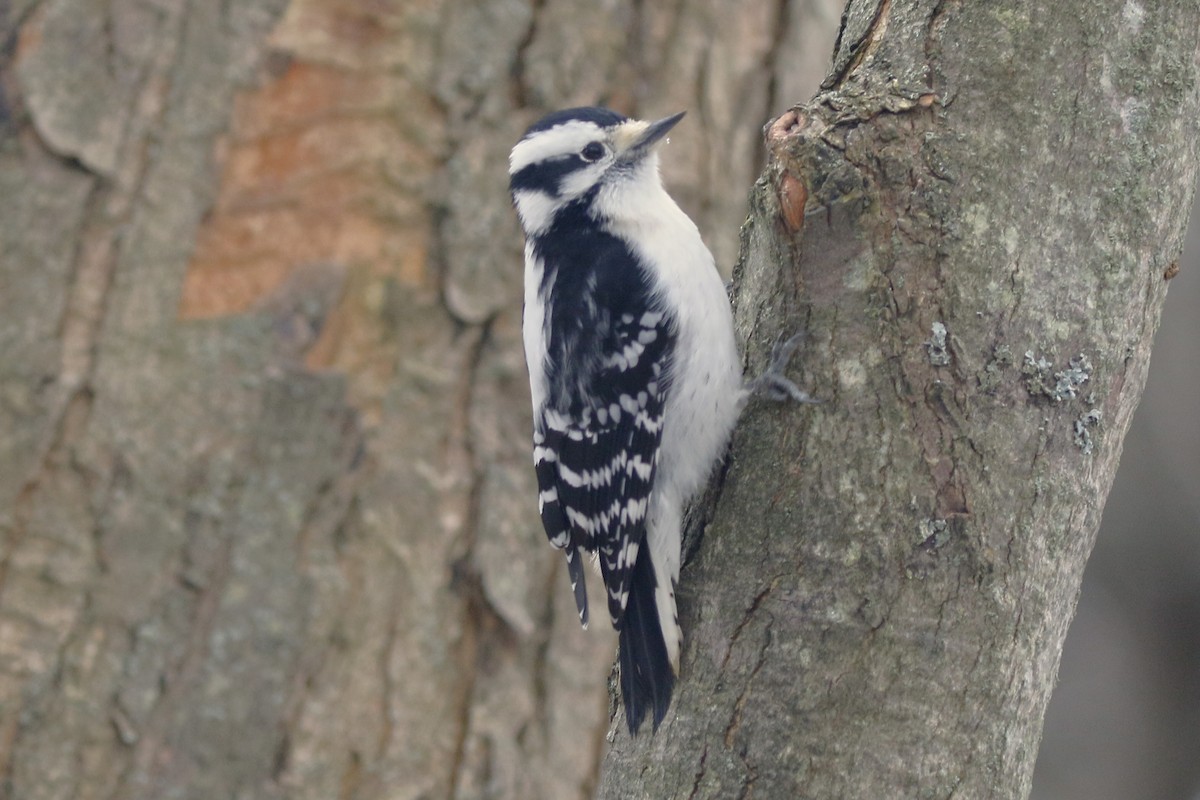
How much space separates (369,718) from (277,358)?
4.13ft

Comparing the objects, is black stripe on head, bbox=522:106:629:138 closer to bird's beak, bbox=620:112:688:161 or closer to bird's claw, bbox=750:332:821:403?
bird's beak, bbox=620:112:688:161

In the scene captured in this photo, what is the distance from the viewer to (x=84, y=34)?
4.21m

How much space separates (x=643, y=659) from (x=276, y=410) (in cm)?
189

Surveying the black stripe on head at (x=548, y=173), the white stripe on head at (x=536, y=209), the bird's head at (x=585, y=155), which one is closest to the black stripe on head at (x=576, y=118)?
the bird's head at (x=585, y=155)

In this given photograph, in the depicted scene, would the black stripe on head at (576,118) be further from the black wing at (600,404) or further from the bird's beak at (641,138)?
the black wing at (600,404)

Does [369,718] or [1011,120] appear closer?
[1011,120]

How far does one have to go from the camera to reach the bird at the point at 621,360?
324 cm

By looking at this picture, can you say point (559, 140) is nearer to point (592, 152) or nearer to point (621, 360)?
point (592, 152)

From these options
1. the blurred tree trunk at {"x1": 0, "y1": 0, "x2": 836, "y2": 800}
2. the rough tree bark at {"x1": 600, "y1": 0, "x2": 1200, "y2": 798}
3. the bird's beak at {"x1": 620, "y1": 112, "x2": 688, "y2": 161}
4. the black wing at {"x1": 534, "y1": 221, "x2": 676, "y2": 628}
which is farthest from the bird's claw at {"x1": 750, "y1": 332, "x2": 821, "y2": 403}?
the blurred tree trunk at {"x1": 0, "y1": 0, "x2": 836, "y2": 800}

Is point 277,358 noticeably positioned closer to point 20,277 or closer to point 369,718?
point 20,277

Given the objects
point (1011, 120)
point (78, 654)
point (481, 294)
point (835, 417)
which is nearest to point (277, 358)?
point (481, 294)

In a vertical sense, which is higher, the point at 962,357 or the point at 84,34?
the point at 84,34

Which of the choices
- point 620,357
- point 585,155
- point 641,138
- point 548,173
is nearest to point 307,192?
point 548,173

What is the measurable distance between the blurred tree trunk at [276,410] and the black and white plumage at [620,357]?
543 millimetres
